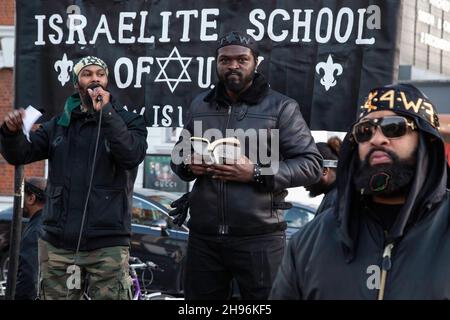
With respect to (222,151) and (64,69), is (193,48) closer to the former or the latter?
(64,69)

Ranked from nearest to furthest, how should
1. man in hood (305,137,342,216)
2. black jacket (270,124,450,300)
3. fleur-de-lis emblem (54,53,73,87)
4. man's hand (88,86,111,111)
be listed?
black jacket (270,124,450,300)
man's hand (88,86,111,111)
man in hood (305,137,342,216)
fleur-de-lis emblem (54,53,73,87)

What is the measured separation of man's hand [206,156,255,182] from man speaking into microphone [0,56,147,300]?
26.3 inches

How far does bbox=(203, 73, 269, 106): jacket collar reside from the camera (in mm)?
4871

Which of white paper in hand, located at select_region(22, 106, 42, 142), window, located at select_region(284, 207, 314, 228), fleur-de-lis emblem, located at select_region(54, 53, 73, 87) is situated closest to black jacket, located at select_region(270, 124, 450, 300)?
white paper in hand, located at select_region(22, 106, 42, 142)

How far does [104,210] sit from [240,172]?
0.99 metres

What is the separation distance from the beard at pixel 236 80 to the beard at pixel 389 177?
201 cm

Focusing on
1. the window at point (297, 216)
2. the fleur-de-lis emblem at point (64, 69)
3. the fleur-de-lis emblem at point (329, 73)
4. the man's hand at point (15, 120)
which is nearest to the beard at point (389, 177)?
the fleur-de-lis emblem at point (329, 73)

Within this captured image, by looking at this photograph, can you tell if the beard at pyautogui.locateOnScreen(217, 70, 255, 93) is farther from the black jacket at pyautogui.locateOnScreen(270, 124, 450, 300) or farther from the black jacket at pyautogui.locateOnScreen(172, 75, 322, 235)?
the black jacket at pyautogui.locateOnScreen(270, 124, 450, 300)

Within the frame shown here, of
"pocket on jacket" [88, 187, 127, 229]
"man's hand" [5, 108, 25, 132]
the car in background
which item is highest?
"man's hand" [5, 108, 25, 132]

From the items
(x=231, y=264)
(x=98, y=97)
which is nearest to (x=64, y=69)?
(x=98, y=97)

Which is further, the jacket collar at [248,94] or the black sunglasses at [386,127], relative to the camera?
the jacket collar at [248,94]

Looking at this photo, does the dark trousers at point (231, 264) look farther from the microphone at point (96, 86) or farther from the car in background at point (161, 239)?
the car in background at point (161, 239)

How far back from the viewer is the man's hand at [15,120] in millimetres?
5227
